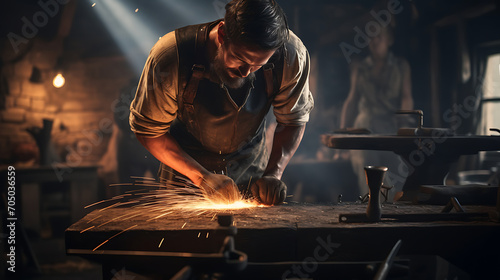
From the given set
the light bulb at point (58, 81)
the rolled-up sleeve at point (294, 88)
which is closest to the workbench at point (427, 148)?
the rolled-up sleeve at point (294, 88)

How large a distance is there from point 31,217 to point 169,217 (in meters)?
5.11

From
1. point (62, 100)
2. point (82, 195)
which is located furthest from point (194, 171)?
point (62, 100)

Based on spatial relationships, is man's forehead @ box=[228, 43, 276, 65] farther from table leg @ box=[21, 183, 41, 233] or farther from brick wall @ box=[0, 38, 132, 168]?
brick wall @ box=[0, 38, 132, 168]

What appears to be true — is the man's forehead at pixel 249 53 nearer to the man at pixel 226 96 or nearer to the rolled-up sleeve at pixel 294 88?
the man at pixel 226 96

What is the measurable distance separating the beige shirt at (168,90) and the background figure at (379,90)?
16.9ft

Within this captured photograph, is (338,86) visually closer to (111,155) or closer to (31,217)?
(111,155)

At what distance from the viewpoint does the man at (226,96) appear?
1906mm

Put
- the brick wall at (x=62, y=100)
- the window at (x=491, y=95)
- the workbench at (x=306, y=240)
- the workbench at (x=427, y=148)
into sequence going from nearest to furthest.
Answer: the workbench at (x=306, y=240) → the workbench at (x=427, y=148) → the window at (x=491, y=95) → the brick wall at (x=62, y=100)

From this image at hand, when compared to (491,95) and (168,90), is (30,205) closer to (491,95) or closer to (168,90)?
(168,90)

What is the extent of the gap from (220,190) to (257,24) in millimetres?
878

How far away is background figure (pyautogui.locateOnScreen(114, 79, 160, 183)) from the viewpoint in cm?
722

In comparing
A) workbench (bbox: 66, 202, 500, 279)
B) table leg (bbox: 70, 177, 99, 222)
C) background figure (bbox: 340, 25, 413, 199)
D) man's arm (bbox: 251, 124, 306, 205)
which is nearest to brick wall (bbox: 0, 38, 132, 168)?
table leg (bbox: 70, 177, 99, 222)

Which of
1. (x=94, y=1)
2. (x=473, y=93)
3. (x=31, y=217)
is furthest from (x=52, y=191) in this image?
(x=473, y=93)

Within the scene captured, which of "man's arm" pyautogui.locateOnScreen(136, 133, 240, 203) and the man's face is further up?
the man's face
